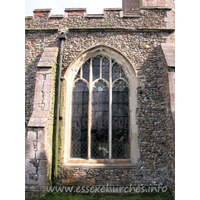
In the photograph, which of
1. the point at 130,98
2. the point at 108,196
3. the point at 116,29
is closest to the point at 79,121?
the point at 130,98

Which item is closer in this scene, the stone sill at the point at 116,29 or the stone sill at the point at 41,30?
the stone sill at the point at 116,29

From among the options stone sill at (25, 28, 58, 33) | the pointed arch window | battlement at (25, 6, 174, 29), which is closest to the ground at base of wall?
the pointed arch window

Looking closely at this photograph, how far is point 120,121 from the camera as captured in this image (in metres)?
5.65

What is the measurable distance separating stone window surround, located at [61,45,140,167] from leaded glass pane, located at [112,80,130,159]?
0.18m

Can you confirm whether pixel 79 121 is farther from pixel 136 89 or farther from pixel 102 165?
pixel 136 89

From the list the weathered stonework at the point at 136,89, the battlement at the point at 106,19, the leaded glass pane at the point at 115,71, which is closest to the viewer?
the weathered stonework at the point at 136,89

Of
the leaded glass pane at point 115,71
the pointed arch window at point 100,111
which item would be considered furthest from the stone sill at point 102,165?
the leaded glass pane at point 115,71

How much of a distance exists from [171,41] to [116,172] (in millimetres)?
5156

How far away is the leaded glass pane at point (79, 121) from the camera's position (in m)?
5.49

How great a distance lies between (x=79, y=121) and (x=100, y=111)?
0.84 meters

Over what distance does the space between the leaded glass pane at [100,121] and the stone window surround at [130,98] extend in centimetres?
33

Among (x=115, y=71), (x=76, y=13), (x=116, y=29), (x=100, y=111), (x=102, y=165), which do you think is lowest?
(x=102, y=165)

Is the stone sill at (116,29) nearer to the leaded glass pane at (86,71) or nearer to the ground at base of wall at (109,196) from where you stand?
the leaded glass pane at (86,71)

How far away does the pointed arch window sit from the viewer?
5477 mm
